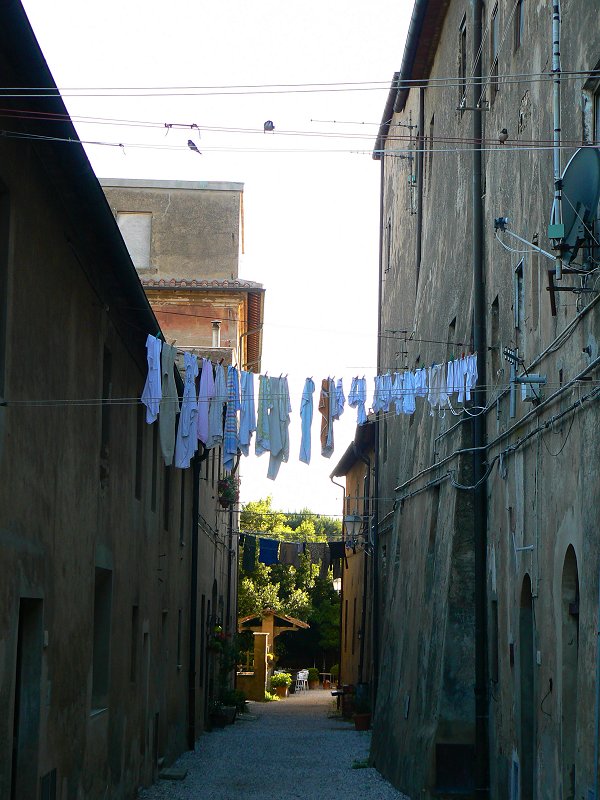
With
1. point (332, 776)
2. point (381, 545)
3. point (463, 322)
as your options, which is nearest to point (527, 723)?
point (463, 322)

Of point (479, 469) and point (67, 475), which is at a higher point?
point (479, 469)

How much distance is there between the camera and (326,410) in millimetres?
13594

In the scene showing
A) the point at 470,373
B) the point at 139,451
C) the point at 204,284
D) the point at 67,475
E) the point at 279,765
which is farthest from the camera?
the point at 204,284

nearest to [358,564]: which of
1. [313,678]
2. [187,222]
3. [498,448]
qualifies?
[187,222]

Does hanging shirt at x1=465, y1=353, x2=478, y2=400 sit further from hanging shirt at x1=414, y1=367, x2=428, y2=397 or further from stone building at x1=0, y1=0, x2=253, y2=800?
stone building at x1=0, y1=0, x2=253, y2=800

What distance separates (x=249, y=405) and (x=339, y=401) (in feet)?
3.56

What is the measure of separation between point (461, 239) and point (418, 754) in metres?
7.31

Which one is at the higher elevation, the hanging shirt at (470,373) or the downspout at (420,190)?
the downspout at (420,190)

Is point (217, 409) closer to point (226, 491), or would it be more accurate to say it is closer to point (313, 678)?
point (226, 491)

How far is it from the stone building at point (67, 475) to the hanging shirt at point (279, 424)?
1.78 meters

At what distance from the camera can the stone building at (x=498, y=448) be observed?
10062mm

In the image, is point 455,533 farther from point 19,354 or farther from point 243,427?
point 19,354

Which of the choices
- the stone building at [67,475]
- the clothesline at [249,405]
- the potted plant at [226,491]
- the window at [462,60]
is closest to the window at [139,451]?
the stone building at [67,475]

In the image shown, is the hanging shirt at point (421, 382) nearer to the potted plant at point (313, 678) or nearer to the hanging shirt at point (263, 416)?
the hanging shirt at point (263, 416)
